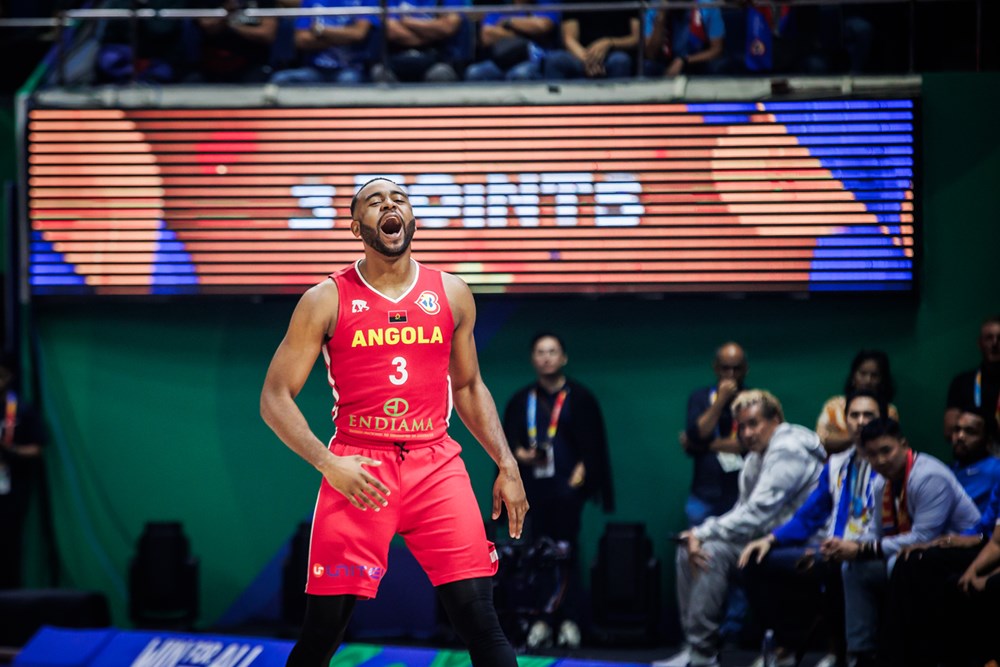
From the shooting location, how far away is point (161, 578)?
25.1ft

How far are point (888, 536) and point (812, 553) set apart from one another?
350 millimetres

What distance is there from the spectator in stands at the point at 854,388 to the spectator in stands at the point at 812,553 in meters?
0.73

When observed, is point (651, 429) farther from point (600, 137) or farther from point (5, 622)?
point (5, 622)

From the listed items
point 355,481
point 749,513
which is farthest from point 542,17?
point 355,481

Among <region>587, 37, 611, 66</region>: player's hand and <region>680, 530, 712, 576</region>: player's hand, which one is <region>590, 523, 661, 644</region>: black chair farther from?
<region>587, 37, 611, 66</region>: player's hand

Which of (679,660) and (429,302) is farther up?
(429,302)

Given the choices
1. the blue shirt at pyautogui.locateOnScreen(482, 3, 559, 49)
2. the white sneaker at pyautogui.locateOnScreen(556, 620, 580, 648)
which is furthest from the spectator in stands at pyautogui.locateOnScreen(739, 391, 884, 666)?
the blue shirt at pyautogui.locateOnScreen(482, 3, 559, 49)

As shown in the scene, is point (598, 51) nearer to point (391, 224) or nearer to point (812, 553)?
point (812, 553)

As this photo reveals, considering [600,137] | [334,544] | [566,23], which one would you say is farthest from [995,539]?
[566,23]

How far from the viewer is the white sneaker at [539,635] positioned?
22.8 feet

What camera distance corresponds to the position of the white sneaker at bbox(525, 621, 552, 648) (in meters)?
6.94

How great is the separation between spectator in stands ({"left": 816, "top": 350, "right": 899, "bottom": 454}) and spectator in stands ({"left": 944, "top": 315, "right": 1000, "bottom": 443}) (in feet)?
1.34

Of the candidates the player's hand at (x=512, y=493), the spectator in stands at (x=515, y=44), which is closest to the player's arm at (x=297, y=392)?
the player's hand at (x=512, y=493)

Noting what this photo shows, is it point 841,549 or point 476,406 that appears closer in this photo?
point 476,406
